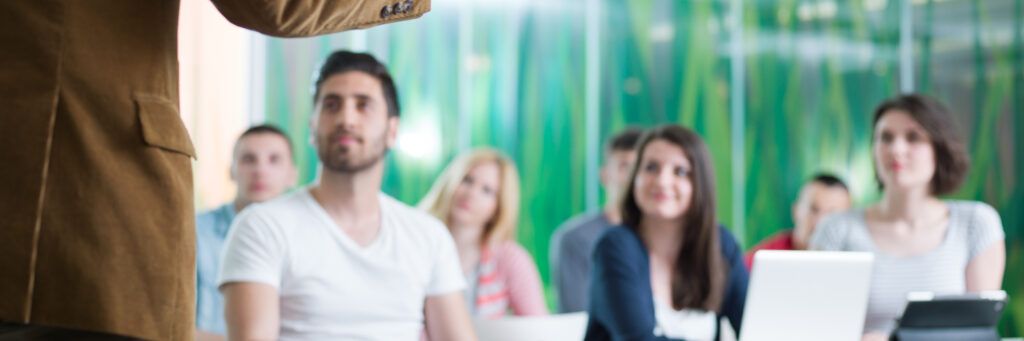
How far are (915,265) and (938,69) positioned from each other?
407 centimetres

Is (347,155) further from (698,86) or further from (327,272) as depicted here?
(698,86)

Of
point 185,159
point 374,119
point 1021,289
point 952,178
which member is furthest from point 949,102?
point 185,159

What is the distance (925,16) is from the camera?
7395mm

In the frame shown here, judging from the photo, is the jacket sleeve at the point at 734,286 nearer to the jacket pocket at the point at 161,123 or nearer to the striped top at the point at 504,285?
the striped top at the point at 504,285

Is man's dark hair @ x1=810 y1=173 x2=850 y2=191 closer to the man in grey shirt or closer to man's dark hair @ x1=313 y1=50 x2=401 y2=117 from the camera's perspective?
the man in grey shirt

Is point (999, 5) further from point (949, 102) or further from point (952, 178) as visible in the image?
point (952, 178)

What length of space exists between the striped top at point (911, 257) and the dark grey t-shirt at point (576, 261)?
4.23 ft

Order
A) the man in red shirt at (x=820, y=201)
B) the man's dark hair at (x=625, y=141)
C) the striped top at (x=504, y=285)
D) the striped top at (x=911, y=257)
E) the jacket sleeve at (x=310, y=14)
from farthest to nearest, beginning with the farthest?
the man in red shirt at (x=820, y=201), the man's dark hair at (x=625, y=141), the striped top at (x=504, y=285), the striped top at (x=911, y=257), the jacket sleeve at (x=310, y=14)

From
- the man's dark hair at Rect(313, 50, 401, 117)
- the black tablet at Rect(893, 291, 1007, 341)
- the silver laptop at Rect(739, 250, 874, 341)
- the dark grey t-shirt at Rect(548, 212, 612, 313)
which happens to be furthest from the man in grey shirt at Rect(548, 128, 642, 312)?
the man's dark hair at Rect(313, 50, 401, 117)

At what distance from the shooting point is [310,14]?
1365 mm

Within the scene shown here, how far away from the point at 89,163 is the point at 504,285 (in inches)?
122

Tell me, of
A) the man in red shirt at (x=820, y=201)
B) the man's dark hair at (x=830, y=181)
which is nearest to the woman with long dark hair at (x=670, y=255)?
the man in red shirt at (x=820, y=201)

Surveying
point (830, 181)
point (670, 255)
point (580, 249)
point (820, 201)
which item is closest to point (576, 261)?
point (580, 249)

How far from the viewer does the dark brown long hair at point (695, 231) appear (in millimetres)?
3209
